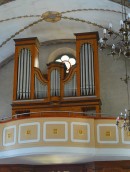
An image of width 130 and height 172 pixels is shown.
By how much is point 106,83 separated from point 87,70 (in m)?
1.72

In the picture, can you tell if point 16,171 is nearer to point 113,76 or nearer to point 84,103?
point 84,103

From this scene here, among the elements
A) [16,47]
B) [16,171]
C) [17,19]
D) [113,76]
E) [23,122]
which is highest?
[17,19]

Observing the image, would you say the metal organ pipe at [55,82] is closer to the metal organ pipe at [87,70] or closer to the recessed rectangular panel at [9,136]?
the metal organ pipe at [87,70]

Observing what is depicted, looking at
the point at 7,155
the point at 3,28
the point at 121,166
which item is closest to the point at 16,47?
the point at 3,28

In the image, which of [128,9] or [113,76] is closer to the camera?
[128,9]

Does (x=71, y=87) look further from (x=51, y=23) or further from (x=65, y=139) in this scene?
(x=51, y=23)

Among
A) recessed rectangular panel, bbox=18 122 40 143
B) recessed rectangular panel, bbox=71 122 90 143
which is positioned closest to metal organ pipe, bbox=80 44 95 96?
recessed rectangular panel, bbox=71 122 90 143

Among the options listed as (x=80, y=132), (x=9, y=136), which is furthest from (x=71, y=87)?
(x=9, y=136)

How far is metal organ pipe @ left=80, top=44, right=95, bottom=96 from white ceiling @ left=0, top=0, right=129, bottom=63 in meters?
1.08

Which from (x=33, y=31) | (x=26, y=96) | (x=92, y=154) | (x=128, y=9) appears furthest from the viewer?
(x=33, y=31)

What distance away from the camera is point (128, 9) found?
11945 millimetres

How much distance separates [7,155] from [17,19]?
5.12 metres

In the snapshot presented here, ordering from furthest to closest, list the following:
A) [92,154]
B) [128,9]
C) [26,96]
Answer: [26,96] → [128,9] → [92,154]

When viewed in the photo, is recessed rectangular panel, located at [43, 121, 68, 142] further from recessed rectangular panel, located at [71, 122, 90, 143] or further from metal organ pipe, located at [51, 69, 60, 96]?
metal organ pipe, located at [51, 69, 60, 96]
